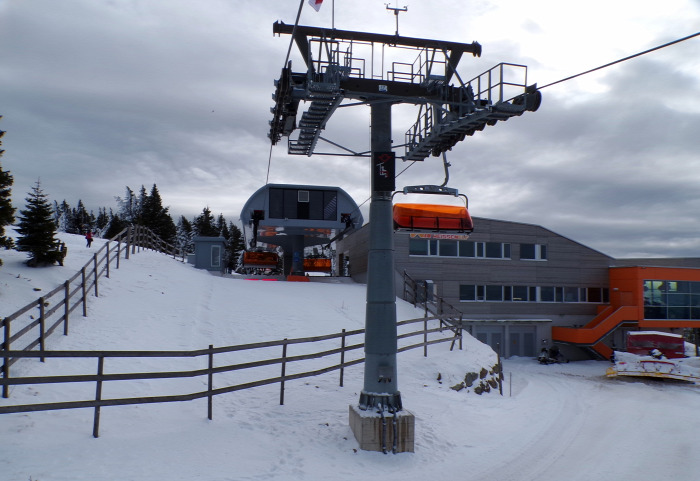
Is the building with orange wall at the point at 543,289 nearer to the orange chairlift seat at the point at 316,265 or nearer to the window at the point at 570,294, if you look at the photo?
the window at the point at 570,294

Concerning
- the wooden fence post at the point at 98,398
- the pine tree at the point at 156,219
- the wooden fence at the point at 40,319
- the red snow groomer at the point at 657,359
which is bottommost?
the red snow groomer at the point at 657,359

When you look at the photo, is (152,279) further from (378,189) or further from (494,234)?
(494,234)

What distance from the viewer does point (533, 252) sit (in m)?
34.1

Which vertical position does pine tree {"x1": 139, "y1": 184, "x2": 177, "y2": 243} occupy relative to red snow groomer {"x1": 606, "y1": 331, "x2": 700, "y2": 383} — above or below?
above

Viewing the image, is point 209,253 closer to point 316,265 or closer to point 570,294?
point 316,265

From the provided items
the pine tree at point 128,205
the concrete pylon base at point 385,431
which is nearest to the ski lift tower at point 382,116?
the concrete pylon base at point 385,431

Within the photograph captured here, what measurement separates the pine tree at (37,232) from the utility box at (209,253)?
38.6ft

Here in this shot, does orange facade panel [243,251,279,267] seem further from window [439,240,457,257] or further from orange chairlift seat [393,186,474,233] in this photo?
orange chairlift seat [393,186,474,233]

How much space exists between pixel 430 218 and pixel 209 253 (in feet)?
67.2

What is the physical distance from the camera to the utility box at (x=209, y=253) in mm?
30578

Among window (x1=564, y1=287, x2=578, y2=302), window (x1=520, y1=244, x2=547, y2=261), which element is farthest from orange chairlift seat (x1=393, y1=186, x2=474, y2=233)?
window (x1=564, y1=287, x2=578, y2=302)

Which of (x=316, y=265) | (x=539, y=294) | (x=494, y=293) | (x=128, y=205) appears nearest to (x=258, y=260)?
(x=316, y=265)

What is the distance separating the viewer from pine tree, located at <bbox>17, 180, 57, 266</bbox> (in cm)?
1814

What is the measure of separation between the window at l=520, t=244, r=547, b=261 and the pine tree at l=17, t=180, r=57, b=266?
27442 mm
